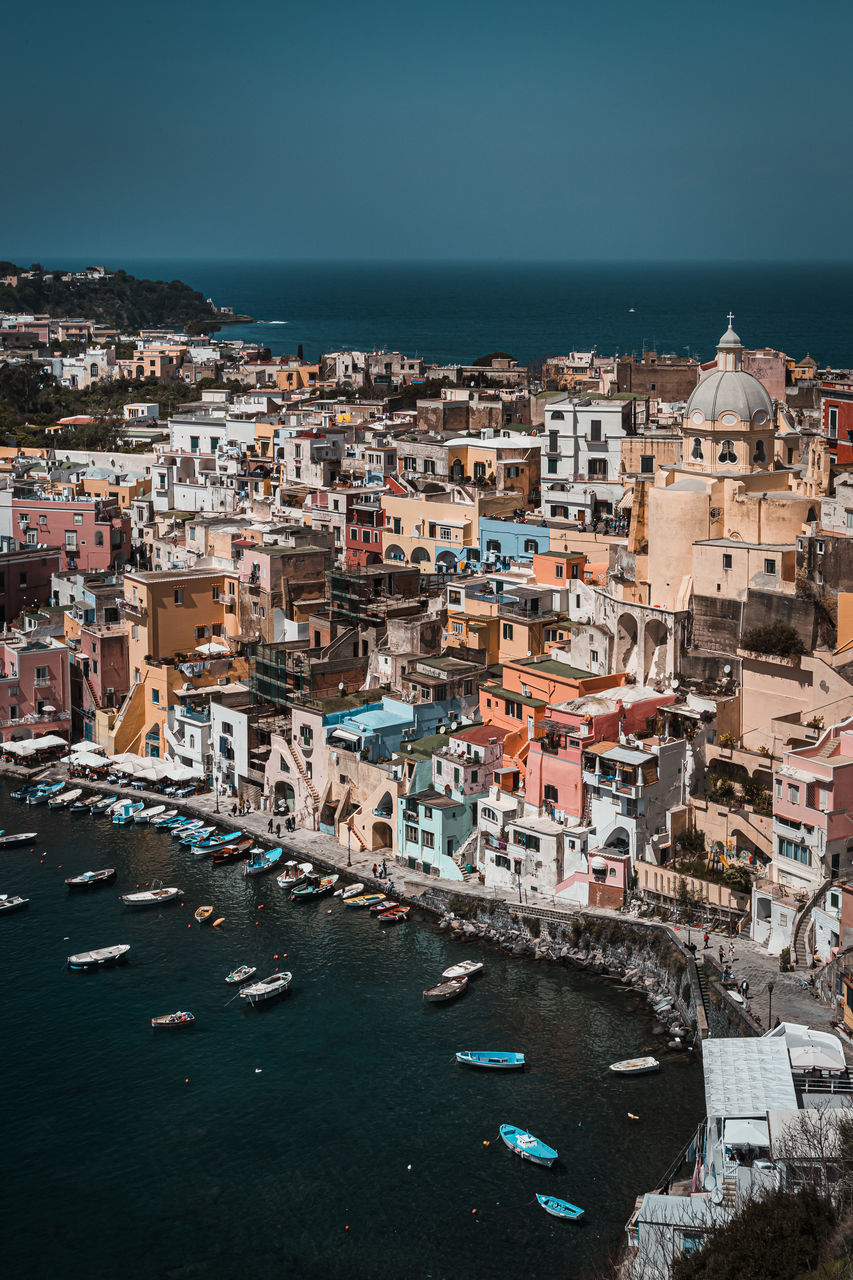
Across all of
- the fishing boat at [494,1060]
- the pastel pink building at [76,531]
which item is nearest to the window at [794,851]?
the fishing boat at [494,1060]

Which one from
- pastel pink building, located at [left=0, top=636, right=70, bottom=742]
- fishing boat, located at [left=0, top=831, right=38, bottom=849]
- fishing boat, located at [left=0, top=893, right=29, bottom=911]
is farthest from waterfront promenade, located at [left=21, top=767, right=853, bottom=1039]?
fishing boat, located at [left=0, top=893, right=29, bottom=911]

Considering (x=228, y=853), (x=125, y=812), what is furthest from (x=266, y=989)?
(x=125, y=812)

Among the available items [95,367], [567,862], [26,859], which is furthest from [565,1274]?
[95,367]

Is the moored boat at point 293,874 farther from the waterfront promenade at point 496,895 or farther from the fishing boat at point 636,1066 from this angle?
the fishing boat at point 636,1066

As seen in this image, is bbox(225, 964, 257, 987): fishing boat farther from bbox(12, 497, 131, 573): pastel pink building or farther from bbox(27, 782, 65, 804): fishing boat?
bbox(12, 497, 131, 573): pastel pink building

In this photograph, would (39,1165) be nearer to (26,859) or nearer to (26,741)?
(26,859)
